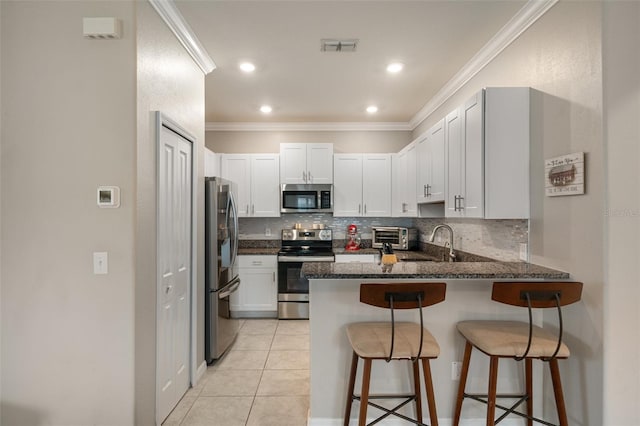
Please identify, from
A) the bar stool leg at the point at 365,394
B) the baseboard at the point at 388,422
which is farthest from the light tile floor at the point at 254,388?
the bar stool leg at the point at 365,394

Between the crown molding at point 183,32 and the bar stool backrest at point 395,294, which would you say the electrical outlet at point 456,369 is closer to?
the bar stool backrest at point 395,294

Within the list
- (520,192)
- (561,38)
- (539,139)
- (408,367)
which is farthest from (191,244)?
(561,38)

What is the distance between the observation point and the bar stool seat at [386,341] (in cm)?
163

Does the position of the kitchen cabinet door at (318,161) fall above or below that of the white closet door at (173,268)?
above

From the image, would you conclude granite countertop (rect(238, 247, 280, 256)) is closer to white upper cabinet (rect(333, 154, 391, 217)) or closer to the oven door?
the oven door

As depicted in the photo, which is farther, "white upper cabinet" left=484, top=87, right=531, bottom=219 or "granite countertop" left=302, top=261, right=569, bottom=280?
"white upper cabinet" left=484, top=87, right=531, bottom=219

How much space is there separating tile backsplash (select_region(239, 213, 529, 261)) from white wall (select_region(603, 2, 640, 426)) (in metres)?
0.63

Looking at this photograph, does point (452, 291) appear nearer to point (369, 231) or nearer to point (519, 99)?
point (519, 99)

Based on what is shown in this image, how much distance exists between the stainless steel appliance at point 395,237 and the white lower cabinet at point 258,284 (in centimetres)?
148

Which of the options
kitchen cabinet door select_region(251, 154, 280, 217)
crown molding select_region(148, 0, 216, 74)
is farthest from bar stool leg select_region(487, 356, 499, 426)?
kitchen cabinet door select_region(251, 154, 280, 217)

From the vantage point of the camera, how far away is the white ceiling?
2.12m

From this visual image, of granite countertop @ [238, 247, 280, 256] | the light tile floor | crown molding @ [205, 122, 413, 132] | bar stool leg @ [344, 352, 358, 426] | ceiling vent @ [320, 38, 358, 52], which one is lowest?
the light tile floor

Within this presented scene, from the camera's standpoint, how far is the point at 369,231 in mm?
4824

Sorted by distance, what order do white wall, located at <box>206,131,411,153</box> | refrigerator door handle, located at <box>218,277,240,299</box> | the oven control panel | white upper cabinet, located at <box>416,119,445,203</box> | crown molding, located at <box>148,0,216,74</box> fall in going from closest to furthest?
crown molding, located at <box>148,0,216,74</box>
white upper cabinet, located at <box>416,119,445,203</box>
refrigerator door handle, located at <box>218,277,240,299</box>
the oven control panel
white wall, located at <box>206,131,411,153</box>
